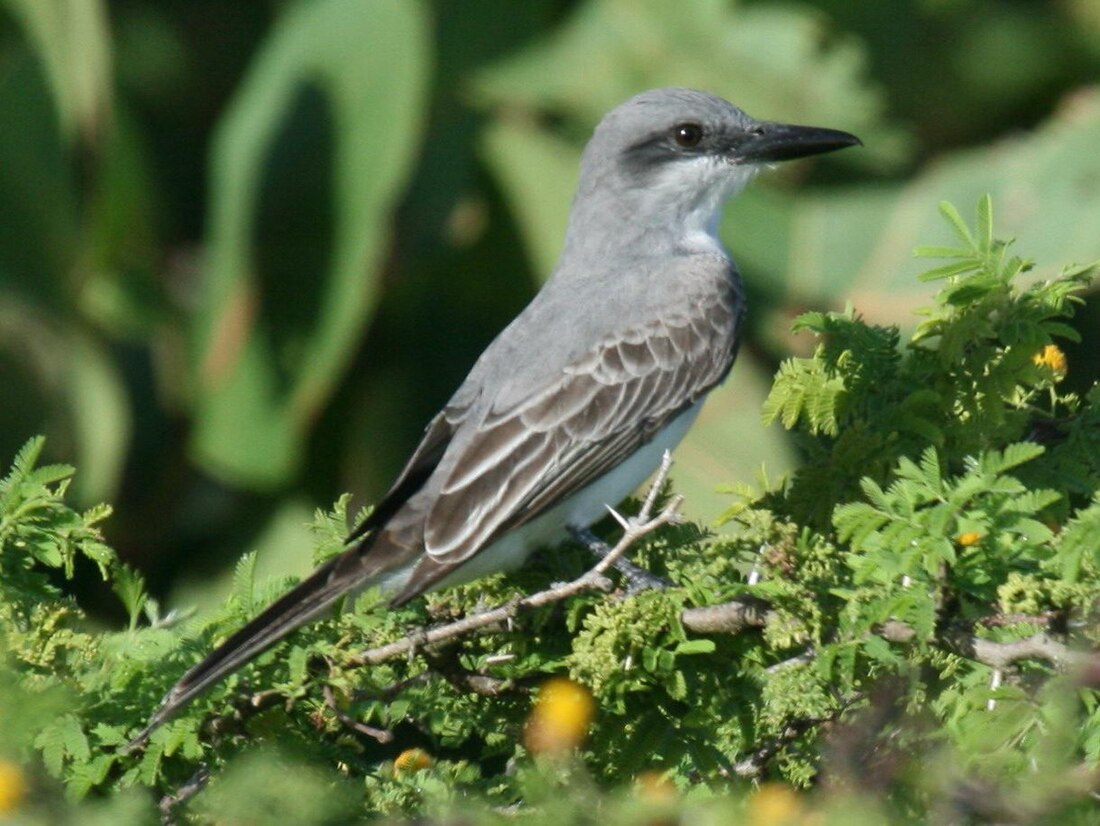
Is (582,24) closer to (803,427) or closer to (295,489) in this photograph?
(295,489)

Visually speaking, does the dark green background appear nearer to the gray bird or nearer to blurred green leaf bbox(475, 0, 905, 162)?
blurred green leaf bbox(475, 0, 905, 162)

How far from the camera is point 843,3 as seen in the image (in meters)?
9.13

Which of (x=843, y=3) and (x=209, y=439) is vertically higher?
(x=843, y=3)

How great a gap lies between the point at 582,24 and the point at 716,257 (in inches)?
133

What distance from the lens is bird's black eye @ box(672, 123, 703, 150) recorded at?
18.9ft

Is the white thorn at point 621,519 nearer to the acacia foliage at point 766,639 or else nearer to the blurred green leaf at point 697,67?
the acacia foliage at point 766,639

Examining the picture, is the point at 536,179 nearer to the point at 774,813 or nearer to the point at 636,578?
the point at 636,578

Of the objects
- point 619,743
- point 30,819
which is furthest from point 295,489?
point 30,819

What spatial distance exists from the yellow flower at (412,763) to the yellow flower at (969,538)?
115 cm

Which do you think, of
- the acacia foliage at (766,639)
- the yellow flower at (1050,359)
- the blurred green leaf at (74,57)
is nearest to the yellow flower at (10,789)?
the acacia foliage at (766,639)

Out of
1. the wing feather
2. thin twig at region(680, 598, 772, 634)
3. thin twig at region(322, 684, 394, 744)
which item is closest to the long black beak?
the wing feather

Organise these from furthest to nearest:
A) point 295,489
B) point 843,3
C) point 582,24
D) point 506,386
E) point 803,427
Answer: point 843,3 → point 582,24 → point 295,489 → point 506,386 → point 803,427

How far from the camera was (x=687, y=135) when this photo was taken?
18.9 feet

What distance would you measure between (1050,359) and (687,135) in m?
2.18
